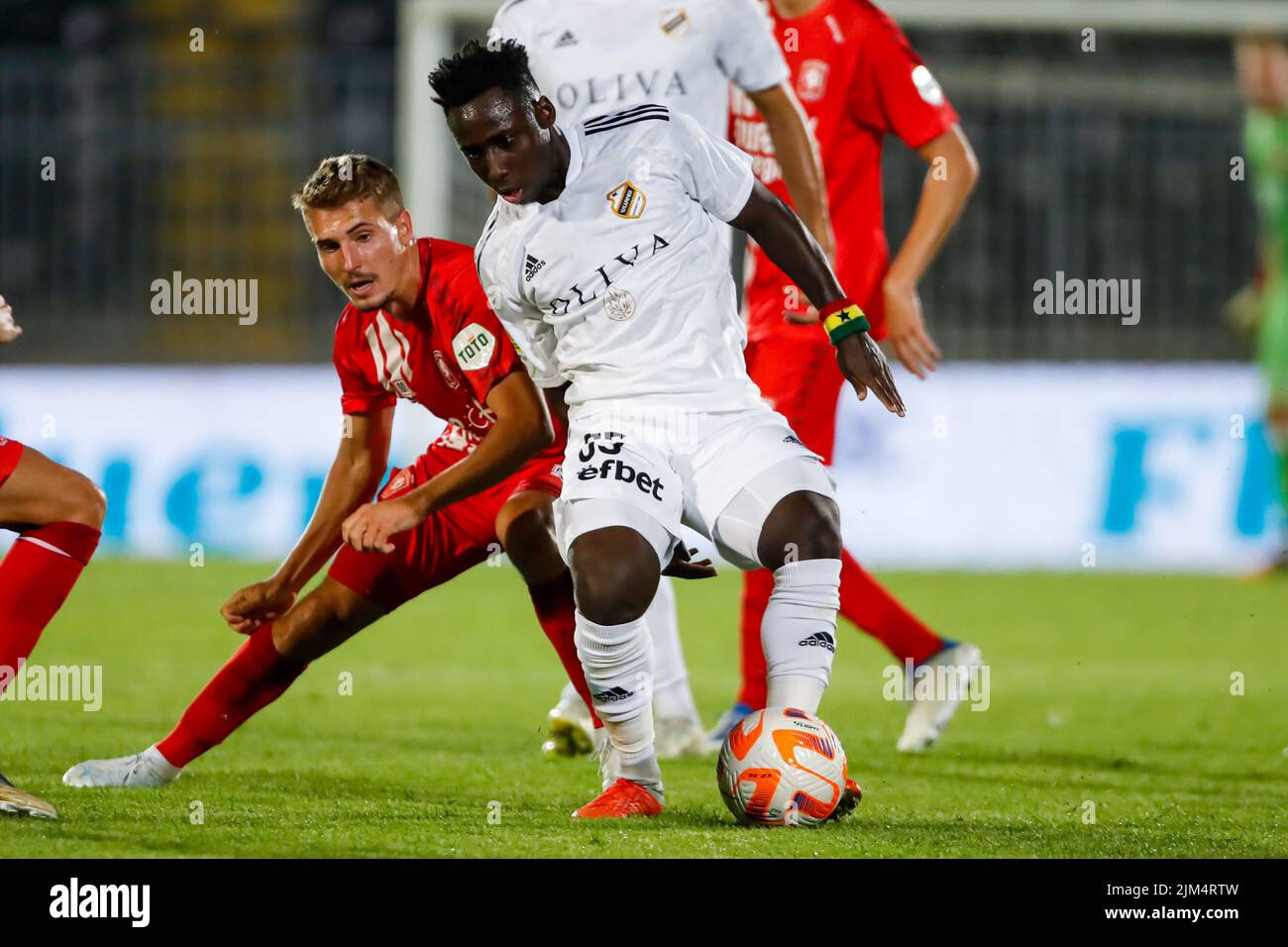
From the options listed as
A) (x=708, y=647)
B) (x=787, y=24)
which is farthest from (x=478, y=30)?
(x=787, y=24)

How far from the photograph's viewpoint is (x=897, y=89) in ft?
18.1

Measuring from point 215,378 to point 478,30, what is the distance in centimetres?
289

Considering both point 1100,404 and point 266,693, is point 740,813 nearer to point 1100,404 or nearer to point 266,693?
point 266,693

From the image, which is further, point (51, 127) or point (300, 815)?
point (51, 127)

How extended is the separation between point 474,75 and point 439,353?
79 cm

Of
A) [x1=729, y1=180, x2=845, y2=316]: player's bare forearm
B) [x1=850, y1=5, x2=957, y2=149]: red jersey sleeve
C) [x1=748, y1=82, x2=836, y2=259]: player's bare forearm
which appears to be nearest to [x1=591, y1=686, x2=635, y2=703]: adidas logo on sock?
[x1=729, y1=180, x2=845, y2=316]: player's bare forearm

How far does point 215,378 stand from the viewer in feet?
38.7

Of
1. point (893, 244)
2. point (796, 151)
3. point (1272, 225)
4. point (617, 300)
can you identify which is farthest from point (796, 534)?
point (893, 244)

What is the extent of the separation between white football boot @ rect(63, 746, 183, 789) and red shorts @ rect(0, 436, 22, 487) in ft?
2.53

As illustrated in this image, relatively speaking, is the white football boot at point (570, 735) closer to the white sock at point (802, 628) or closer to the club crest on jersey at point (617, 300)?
the white sock at point (802, 628)

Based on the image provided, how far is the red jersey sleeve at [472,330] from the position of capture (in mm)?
4301

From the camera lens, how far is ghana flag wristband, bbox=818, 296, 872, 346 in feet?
13.7

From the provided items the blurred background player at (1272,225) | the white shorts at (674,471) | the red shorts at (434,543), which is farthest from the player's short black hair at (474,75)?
the blurred background player at (1272,225)

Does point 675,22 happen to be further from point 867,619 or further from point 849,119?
point 867,619
